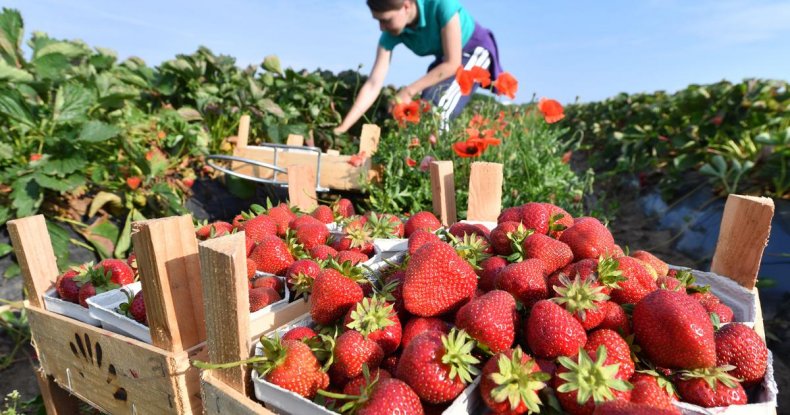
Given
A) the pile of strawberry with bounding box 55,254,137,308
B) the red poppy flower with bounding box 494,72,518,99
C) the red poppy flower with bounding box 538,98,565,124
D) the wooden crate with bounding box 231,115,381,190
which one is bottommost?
the pile of strawberry with bounding box 55,254,137,308

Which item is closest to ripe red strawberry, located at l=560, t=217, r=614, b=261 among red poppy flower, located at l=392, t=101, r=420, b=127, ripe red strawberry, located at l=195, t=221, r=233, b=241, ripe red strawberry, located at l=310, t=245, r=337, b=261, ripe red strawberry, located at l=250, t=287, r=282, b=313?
ripe red strawberry, located at l=310, t=245, r=337, b=261

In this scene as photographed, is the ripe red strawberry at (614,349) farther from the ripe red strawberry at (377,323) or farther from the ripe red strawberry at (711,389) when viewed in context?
the ripe red strawberry at (377,323)

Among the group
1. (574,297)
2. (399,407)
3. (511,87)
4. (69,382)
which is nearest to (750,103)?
(511,87)

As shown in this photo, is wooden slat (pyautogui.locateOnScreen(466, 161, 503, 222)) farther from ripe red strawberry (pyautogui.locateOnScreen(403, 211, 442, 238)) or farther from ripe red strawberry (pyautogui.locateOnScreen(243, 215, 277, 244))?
ripe red strawberry (pyautogui.locateOnScreen(243, 215, 277, 244))

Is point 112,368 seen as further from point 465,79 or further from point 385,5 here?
point 385,5

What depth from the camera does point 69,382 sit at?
142 centimetres

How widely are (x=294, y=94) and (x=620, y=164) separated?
3931 mm

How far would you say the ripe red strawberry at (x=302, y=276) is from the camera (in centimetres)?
115

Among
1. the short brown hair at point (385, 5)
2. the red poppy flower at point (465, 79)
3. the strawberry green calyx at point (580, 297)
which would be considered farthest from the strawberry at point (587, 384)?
the short brown hair at point (385, 5)

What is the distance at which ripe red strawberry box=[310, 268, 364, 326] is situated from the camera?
971mm

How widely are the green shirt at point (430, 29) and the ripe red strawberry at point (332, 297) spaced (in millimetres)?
2879

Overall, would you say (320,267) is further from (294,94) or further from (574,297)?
(294,94)

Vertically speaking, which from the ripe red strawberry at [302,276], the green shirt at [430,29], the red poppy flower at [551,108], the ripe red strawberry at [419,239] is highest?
the green shirt at [430,29]

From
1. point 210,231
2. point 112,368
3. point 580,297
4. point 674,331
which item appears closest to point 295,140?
point 210,231
